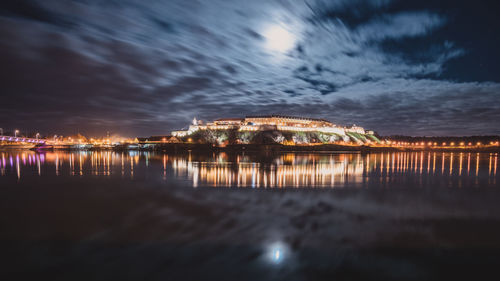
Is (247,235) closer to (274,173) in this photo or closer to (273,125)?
(274,173)

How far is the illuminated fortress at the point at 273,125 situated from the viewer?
3711 inches

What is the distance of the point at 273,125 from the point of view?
9419 centimetres

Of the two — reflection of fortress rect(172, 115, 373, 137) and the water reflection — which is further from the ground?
reflection of fortress rect(172, 115, 373, 137)

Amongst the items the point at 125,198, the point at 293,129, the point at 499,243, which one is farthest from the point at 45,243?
the point at 293,129

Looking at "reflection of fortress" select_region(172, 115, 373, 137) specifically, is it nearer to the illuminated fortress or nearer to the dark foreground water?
the illuminated fortress

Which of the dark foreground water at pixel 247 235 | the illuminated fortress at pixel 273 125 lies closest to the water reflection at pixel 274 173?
the dark foreground water at pixel 247 235

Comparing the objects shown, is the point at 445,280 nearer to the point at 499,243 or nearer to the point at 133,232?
the point at 499,243

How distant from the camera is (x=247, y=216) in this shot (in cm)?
773

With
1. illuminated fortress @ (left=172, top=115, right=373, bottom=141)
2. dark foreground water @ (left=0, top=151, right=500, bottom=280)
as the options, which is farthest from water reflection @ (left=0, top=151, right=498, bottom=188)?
illuminated fortress @ (left=172, top=115, right=373, bottom=141)

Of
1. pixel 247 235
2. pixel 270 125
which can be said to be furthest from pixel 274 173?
pixel 270 125

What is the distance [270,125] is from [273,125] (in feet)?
3.51

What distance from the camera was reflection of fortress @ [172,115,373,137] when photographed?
94.5 metres

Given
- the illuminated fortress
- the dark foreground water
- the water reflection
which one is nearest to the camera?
the dark foreground water

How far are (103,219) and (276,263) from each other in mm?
5286
